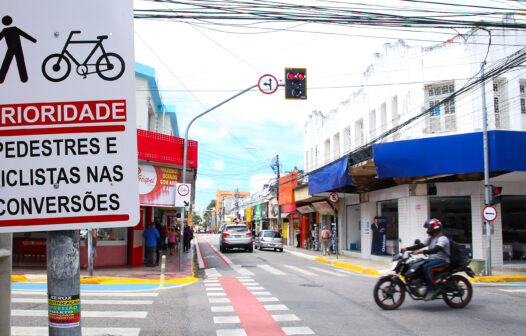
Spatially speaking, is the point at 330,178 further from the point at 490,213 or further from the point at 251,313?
the point at 251,313

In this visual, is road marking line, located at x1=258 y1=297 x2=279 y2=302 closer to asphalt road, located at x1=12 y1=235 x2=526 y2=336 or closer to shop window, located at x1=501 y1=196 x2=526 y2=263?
asphalt road, located at x1=12 y1=235 x2=526 y2=336

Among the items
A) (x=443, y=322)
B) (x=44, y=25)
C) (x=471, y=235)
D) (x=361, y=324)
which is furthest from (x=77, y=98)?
(x=471, y=235)

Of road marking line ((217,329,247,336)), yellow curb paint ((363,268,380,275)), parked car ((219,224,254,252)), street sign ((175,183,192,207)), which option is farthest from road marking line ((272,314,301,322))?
parked car ((219,224,254,252))

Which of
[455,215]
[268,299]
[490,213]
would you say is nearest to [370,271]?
[455,215]

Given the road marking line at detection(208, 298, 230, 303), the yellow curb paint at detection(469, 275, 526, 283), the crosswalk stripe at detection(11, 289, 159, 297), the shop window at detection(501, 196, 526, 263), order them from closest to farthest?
1. the road marking line at detection(208, 298, 230, 303)
2. the crosswalk stripe at detection(11, 289, 159, 297)
3. the yellow curb paint at detection(469, 275, 526, 283)
4. the shop window at detection(501, 196, 526, 263)

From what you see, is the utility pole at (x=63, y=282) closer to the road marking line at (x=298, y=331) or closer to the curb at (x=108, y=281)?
the road marking line at (x=298, y=331)

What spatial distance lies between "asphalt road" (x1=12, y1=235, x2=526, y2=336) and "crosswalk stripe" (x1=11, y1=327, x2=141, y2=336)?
0.05 m

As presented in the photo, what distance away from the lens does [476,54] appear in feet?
60.0

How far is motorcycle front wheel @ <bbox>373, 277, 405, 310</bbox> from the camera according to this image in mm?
8883

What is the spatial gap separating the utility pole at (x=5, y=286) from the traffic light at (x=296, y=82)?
363 inches

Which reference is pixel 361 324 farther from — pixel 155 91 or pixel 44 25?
pixel 155 91

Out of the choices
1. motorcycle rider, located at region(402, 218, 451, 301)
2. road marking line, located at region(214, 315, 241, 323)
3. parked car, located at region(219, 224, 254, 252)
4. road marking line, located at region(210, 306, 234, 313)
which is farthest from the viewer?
parked car, located at region(219, 224, 254, 252)

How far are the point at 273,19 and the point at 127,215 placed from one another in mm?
8446

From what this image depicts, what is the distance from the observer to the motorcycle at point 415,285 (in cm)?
887
